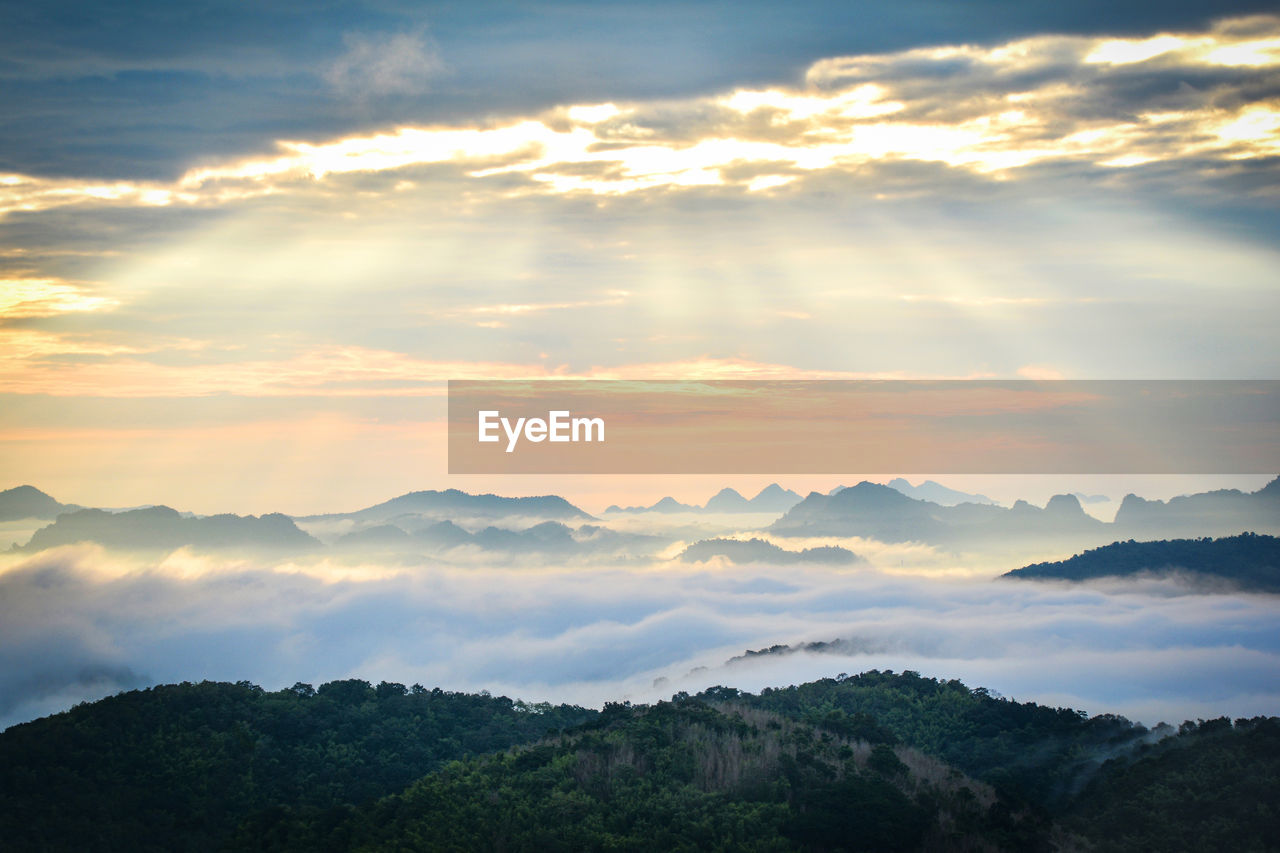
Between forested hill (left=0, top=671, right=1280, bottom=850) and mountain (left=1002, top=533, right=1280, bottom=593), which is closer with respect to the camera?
forested hill (left=0, top=671, right=1280, bottom=850)

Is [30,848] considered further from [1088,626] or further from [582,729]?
[1088,626]

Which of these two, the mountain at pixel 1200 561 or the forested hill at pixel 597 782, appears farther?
the mountain at pixel 1200 561

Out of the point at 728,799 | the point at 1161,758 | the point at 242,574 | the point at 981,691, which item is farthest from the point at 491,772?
the point at 242,574

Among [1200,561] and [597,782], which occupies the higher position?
[597,782]

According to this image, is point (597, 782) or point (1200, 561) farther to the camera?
point (1200, 561)
